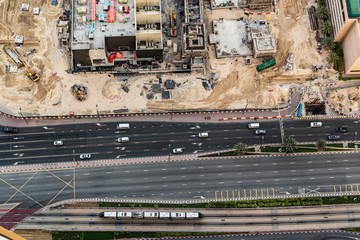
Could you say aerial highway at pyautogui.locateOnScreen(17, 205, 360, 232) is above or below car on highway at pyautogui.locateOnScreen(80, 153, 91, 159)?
below

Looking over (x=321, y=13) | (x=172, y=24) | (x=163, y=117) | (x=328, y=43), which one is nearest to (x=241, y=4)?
(x=172, y=24)

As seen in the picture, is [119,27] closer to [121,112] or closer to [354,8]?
[121,112]

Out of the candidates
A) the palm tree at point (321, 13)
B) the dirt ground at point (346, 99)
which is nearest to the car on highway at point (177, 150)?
the dirt ground at point (346, 99)

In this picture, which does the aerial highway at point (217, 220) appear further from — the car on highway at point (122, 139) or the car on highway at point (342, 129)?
the car on highway at point (342, 129)

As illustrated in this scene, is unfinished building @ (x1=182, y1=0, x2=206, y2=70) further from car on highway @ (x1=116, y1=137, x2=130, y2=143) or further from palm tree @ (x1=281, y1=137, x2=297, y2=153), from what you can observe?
palm tree @ (x1=281, y1=137, x2=297, y2=153)

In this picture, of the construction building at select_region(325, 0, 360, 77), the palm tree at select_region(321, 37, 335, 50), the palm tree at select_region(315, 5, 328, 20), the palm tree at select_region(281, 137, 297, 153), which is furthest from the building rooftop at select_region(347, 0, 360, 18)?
the palm tree at select_region(281, 137, 297, 153)

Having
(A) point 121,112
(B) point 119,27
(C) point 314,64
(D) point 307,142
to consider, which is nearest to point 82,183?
(A) point 121,112

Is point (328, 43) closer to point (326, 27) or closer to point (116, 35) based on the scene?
point (326, 27)
